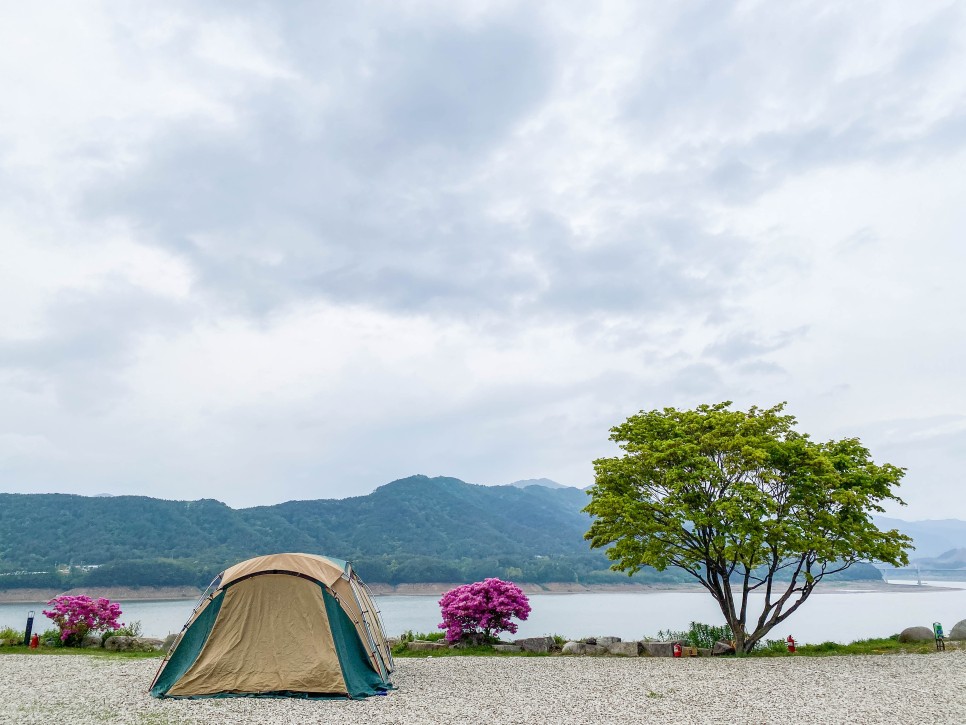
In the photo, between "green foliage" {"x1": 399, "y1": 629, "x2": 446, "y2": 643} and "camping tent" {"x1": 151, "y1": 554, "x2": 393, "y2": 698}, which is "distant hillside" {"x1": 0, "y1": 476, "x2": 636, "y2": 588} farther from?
"camping tent" {"x1": 151, "y1": 554, "x2": 393, "y2": 698}

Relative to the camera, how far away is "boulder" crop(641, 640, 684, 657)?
1750 centimetres

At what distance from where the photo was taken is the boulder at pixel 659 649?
17500 millimetres

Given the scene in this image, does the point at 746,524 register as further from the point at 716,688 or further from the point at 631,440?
the point at 716,688

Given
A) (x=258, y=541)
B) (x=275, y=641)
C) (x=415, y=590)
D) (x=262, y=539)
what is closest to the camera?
(x=275, y=641)

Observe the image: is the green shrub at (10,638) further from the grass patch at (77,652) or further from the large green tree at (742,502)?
the large green tree at (742,502)

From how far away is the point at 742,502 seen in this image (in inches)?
→ 673

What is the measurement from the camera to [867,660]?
15633 millimetres

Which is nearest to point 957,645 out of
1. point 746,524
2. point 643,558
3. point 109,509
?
point 746,524

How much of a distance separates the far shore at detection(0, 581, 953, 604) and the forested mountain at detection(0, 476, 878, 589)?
1.07 metres

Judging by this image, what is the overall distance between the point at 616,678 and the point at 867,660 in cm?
672

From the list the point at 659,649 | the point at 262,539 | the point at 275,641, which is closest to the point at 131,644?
the point at 275,641

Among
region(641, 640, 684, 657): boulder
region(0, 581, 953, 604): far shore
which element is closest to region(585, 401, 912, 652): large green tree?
region(641, 640, 684, 657): boulder

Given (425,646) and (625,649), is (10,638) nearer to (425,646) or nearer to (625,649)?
(425,646)

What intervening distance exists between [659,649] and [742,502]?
456 centimetres
